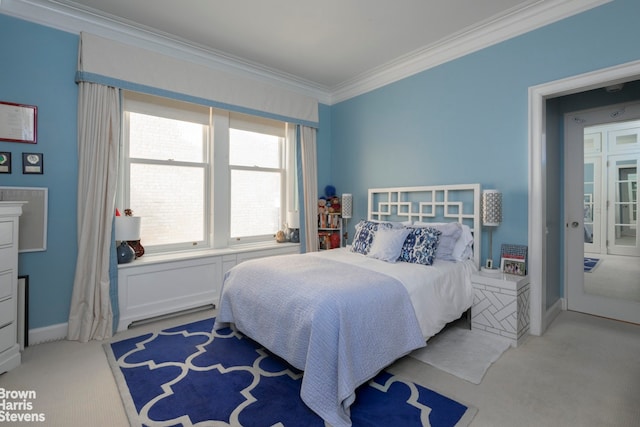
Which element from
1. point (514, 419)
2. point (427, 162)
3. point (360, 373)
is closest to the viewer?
point (514, 419)

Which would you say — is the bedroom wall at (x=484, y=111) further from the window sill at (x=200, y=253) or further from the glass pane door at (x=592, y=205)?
the window sill at (x=200, y=253)

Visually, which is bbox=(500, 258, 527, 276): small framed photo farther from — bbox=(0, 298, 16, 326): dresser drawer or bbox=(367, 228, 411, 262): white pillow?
bbox=(0, 298, 16, 326): dresser drawer

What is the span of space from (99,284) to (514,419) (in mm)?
3347

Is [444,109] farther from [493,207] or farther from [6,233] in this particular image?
[6,233]

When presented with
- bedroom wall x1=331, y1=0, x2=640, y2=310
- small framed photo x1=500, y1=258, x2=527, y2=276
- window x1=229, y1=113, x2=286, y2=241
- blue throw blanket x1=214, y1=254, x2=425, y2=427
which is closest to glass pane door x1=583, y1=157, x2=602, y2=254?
bedroom wall x1=331, y1=0, x2=640, y2=310

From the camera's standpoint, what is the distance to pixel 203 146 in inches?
152

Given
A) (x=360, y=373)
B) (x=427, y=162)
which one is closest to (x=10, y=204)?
(x=360, y=373)

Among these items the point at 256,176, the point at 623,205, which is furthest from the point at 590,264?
the point at 256,176

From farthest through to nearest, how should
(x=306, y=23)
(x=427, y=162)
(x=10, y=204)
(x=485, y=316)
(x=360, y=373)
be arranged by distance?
(x=427, y=162) < (x=306, y=23) < (x=485, y=316) < (x=10, y=204) < (x=360, y=373)

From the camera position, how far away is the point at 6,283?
7.33 ft

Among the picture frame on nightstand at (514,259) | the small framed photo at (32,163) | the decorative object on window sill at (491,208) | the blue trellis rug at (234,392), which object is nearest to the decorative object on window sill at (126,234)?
the small framed photo at (32,163)

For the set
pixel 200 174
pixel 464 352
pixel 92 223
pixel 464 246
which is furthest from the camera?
pixel 200 174

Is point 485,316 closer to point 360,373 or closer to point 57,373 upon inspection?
point 360,373

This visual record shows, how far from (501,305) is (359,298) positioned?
4.98 feet
